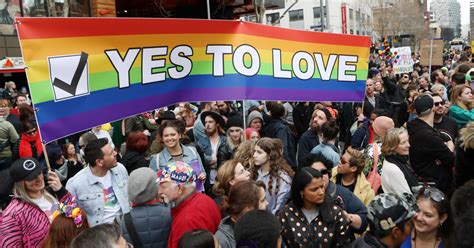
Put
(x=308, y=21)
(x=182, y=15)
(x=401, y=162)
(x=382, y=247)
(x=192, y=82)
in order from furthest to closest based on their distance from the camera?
(x=308, y=21) < (x=182, y=15) < (x=192, y=82) < (x=401, y=162) < (x=382, y=247)

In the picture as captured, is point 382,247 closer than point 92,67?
Yes

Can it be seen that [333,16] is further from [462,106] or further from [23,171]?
[23,171]

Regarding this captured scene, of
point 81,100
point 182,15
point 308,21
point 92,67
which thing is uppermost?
point 308,21

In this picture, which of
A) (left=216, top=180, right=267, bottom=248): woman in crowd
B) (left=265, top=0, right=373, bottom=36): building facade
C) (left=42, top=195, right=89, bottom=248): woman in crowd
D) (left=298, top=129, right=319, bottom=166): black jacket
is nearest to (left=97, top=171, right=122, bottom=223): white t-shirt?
(left=42, top=195, right=89, bottom=248): woman in crowd

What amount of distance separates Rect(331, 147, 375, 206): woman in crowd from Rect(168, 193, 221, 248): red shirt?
60.4 inches

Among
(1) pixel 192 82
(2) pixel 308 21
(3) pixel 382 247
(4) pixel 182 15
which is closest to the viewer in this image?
(3) pixel 382 247

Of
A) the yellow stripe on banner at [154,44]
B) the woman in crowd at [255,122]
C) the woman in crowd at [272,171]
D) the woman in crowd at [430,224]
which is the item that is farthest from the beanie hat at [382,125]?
the woman in crowd at [430,224]

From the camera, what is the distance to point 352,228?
3840 mm

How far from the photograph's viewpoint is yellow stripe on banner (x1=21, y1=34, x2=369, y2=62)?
3.72m

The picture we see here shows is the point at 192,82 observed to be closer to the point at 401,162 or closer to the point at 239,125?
the point at 239,125

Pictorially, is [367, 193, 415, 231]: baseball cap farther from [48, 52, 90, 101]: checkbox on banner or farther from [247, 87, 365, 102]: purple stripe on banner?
[48, 52, 90, 101]: checkbox on banner

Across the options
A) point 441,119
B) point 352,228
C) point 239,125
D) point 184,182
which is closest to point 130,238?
point 184,182

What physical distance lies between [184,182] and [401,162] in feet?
7.37

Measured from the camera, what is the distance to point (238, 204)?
3.55 meters
